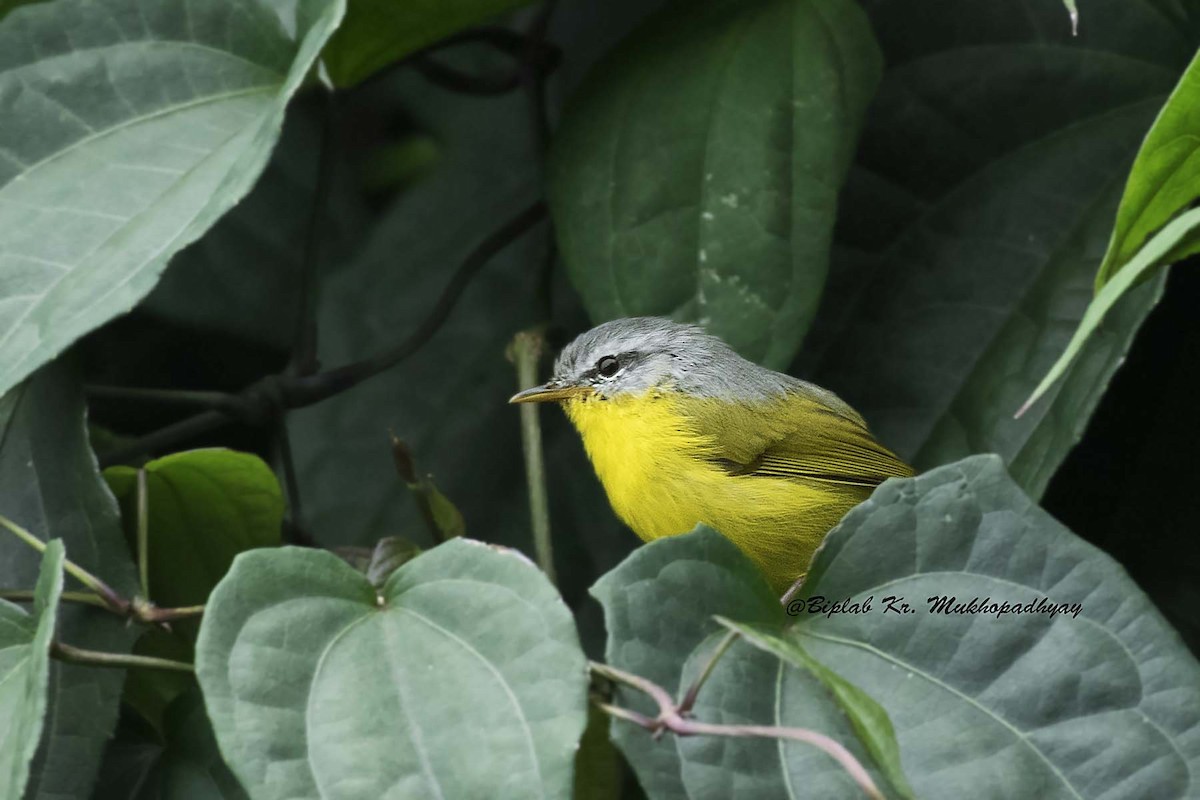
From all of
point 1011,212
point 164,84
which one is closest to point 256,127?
point 164,84

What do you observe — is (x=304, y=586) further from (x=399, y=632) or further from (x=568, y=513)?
(x=568, y=513)

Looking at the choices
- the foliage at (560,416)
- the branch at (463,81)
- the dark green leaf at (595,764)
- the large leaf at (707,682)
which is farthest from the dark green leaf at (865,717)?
the branch at (463,81)

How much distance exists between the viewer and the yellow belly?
1.96 meters

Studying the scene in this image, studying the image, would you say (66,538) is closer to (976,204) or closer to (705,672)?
(705,672)

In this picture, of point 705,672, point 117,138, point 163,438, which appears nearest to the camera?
point 705,672

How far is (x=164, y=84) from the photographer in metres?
1.92

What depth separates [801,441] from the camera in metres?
2.14

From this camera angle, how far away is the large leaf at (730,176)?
Answer: 1.97 metres

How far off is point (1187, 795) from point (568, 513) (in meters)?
1.43

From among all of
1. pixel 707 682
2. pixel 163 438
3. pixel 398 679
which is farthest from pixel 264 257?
pixel 707 682

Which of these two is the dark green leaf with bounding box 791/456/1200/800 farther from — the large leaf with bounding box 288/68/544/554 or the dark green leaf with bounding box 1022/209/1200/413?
the large leaf with bounding box 288/68/544/554

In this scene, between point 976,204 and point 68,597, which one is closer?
point 68,597

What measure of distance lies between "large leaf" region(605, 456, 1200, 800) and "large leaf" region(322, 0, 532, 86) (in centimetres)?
113

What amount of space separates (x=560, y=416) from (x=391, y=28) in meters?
0.93
